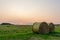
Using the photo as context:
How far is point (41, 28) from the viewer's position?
29.5ft

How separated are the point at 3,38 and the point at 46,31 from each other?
133 inches

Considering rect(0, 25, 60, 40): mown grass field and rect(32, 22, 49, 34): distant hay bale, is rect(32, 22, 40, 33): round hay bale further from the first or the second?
rect(0, 25, 60, 40): mown grass field

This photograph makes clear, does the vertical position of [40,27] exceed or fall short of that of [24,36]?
it exceeds it

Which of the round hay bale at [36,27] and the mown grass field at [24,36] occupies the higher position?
the round hay bale at [36,27]

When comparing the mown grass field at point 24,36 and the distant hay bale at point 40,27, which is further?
the distant hay bale at point 40,27

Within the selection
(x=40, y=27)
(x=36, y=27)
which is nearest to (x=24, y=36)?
(x=36, y=27)

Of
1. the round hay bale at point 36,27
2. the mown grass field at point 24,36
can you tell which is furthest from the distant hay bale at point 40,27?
the mown grass field at point 24,36

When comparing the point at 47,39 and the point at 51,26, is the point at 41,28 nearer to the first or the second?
the point at 51,26

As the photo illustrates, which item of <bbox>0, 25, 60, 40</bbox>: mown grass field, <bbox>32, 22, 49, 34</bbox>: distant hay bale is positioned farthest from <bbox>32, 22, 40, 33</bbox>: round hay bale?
<bbox>0, 25, 60, 40</bbox>: mown grass field

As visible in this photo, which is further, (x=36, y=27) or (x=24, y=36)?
(x=36, y=27)

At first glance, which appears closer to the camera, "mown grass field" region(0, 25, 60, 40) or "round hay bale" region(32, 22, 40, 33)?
"mown grass field" region(0, 25, 60, 40)

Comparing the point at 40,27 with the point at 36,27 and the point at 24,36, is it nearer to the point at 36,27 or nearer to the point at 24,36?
the point at 36,27

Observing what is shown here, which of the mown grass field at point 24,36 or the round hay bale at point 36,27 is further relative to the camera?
the round hay bale at point 36,27

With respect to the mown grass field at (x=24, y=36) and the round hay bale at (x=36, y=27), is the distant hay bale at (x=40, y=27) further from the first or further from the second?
the mown grass field at (x=24, y=36)
